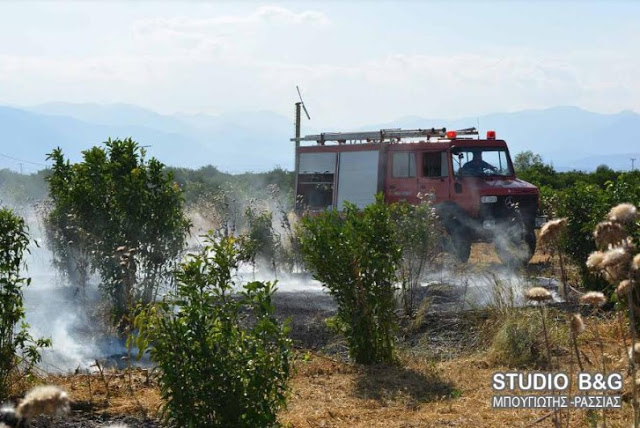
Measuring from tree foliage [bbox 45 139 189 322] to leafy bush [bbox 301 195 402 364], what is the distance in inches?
85.9

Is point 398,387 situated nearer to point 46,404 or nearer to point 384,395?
point 384,395

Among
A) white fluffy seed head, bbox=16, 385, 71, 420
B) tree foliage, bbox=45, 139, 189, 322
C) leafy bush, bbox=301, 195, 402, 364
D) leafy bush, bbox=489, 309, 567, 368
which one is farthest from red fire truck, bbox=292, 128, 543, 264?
white fluffy seed head, bbox=16, 385, 71, 420

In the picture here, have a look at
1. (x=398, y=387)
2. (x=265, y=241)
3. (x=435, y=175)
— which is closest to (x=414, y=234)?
(x=265, y=241)

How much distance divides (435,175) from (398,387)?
33.8ft

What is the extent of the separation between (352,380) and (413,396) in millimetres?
669

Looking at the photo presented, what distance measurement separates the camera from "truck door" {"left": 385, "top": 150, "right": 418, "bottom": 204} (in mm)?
16953

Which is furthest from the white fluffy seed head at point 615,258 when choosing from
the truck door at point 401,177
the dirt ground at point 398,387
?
the truck door at point 401,177

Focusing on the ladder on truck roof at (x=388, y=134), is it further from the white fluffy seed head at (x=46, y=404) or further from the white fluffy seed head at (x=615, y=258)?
the white fluffy seed head at (x=46, y=404)

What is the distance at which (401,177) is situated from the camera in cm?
1719

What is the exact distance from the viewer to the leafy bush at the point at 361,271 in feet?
24.3

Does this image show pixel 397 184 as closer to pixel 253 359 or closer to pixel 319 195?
pixel 319 195

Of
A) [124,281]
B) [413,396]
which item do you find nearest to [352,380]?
[413,396]

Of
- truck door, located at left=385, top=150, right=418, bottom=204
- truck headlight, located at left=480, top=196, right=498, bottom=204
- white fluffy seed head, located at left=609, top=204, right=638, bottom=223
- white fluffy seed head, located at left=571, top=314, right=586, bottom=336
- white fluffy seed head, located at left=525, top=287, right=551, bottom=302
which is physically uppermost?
truck door, located at left=385, top=150, right=418, bottom=204

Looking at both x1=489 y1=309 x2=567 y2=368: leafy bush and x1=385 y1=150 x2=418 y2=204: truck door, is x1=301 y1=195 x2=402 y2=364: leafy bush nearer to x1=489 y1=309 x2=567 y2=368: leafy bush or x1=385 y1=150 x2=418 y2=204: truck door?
x1=489 y1=309 x2=567 y2=368: leafy bush
